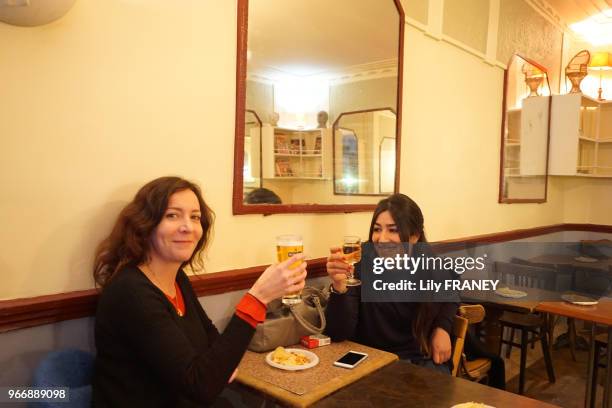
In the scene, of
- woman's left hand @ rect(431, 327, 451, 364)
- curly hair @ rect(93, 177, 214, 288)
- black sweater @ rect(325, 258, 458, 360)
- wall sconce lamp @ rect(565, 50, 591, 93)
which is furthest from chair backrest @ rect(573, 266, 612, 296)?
curly hair @ rect(93, 177, 214, 288)

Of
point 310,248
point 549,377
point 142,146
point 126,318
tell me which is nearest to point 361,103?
point 310,248

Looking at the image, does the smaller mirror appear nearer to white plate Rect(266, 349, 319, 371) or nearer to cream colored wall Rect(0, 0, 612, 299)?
cream colored wall Rect(0, 0, 612, 299)

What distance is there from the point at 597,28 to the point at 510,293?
453cm

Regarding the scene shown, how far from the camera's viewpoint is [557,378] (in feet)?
12.9

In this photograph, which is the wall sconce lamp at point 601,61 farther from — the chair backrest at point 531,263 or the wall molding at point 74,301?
the wall molding at point 74,301

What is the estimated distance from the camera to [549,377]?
383 centimetres

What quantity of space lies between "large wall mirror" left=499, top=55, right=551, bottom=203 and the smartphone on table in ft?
10.6

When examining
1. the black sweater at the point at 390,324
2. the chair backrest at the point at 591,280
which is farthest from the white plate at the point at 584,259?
the black sweater at the point at 390,324

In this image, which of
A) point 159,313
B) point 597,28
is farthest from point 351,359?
point 597,28

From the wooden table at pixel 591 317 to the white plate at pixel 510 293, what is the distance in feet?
0.76

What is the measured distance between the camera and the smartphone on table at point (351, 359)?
1729 millimetres

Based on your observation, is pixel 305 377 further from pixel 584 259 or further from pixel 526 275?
pixel 584 259

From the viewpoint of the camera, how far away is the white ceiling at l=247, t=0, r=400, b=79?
2.21 metres

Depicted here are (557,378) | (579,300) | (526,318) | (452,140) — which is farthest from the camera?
(557,378)
